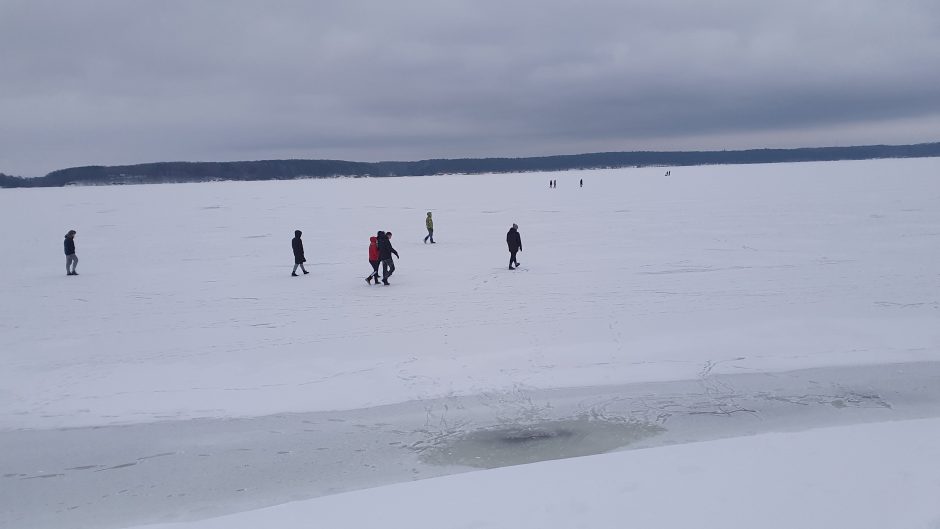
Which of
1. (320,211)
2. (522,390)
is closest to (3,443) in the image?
(522,390)

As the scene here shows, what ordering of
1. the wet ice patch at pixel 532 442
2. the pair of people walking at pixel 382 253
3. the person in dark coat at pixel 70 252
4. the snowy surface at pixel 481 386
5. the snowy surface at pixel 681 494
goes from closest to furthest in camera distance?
the snowy surface at pixel 681 494 < the snowy surface at pixel 481 386 < the wet ice patch at pixel 532 442 < the pair of people walking at pixel 382 253 < the person in dark coat at pixel 70 252

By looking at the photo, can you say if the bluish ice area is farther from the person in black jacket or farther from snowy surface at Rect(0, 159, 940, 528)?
the person in black jacket

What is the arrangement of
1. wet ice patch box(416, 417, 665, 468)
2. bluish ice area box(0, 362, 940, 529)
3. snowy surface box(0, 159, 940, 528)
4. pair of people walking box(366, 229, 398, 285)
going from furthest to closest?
1. pair of people walking box(366, 229, 398, 285)
2. wet ice patch box(416, 417, 665, 468)
3. bluish ice area box(0, 362, 940, 529)
4. snowy surface box(0, 159, 940, 528)

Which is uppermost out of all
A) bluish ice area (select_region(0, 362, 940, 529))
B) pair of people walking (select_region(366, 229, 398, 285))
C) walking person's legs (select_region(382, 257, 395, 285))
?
pair of people walking (select_region(366, 229, 398, 285))

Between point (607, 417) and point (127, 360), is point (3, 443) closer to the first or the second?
point (127, 360)

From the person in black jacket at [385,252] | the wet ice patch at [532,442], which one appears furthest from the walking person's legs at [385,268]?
the wet ice patch at [532,442]

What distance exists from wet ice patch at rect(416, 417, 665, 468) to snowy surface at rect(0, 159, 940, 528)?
0.03 m

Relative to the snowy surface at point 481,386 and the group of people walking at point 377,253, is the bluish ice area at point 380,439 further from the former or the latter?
the group of people walking at point 377,253

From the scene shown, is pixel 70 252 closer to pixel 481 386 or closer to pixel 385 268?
pixel 385 268

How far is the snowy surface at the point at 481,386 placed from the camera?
5.16 meters

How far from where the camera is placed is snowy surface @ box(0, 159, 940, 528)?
516 centimetres

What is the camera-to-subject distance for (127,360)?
29.1 ft

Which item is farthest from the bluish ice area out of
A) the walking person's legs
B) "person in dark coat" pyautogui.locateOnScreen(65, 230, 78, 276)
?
"person in dark coat" pyautogui.locateOnScreen(65, 230, 78, 276)

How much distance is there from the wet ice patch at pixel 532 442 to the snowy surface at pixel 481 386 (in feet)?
0.09
